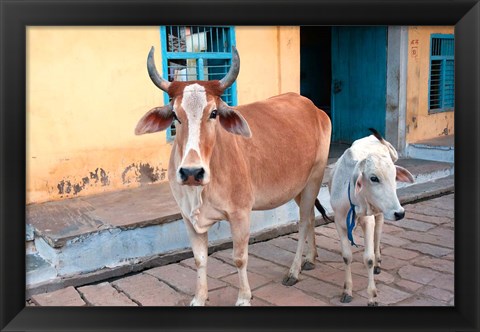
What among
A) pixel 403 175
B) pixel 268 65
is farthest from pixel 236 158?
pixel 268 65

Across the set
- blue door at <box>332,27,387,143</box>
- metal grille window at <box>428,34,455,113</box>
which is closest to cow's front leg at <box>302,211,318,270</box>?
metal grille window at <box>428,34,455,113</box>

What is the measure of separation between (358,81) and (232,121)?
429 cm

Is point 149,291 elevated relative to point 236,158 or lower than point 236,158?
lower

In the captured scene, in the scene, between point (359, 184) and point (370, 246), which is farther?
point (370, 246)

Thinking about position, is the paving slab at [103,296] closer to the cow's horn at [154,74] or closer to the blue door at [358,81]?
the cow's horn at [154,74]

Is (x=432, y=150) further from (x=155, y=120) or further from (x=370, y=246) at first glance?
(x=155, y=120)

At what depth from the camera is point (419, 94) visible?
6.38 m

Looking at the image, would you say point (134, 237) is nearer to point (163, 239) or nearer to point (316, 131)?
point (163, 239)

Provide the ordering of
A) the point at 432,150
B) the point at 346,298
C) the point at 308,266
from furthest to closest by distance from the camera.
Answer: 1. the point at 432,150
2. the point at 308,266
3. the point at 346,298

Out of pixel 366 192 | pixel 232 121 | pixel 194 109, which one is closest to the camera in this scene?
pixel 194 109
